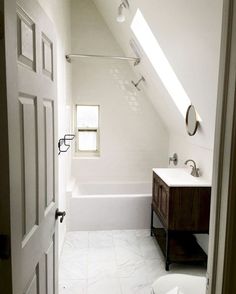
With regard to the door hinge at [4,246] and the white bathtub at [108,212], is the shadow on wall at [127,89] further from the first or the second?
the door hinge at [4,246]

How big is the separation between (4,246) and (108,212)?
2643 mm

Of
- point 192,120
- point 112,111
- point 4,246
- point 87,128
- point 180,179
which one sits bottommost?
point 180,179

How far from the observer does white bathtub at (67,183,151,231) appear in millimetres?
3398

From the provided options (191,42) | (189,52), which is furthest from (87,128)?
(191,42)

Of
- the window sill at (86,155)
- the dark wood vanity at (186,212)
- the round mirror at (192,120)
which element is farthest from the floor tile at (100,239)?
the round mirror at (192,120)

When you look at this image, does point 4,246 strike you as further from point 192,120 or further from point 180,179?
point 192,120

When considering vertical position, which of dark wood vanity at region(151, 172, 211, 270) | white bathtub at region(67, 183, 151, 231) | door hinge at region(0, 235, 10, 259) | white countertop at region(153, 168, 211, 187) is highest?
door hinge at region(0, 235, 10, 259)

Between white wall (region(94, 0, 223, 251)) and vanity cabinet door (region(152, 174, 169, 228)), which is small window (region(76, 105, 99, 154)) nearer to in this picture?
white wall (region(94, 0, 223, 251))

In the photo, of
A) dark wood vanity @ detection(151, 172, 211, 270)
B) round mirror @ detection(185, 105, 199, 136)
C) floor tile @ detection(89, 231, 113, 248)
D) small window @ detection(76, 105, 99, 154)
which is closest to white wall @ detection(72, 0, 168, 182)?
small window @ detection(76, 105, 99, 154)

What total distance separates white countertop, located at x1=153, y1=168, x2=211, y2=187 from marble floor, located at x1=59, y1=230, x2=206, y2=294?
0.87 metres

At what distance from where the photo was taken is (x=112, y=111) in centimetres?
416

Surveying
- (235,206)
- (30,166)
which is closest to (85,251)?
(30,166)

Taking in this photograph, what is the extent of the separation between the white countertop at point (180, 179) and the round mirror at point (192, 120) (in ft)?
1.58

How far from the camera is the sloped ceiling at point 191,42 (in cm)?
161
